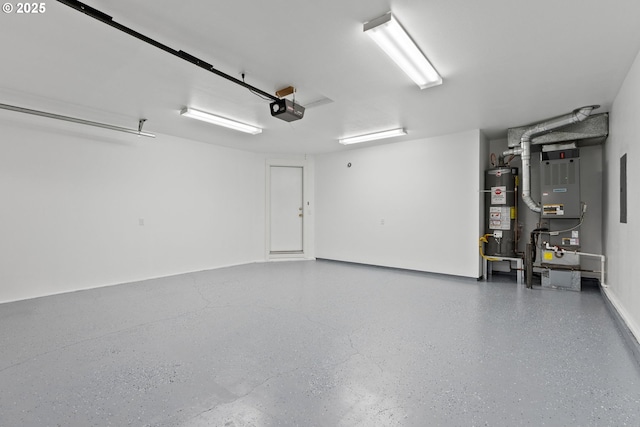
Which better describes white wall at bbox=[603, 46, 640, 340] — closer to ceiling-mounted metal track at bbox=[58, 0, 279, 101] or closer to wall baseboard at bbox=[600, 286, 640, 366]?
wall baseboard at bbox=[600, 286, 640, 366]

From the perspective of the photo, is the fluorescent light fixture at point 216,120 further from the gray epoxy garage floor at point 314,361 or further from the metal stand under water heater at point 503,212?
the metal stand under water heater at point 503,212

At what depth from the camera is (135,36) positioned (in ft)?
7.32

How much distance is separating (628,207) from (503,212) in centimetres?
207

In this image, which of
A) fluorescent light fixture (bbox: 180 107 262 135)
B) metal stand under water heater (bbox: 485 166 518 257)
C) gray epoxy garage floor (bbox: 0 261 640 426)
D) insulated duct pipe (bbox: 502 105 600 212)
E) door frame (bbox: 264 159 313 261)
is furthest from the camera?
door frame (bbox: 264 159 313 261)

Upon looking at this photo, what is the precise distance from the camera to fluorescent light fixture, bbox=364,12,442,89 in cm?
212

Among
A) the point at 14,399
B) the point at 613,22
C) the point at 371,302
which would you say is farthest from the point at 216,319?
the point at 613,22

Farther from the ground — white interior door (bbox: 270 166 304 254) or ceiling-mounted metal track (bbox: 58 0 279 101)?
ceiling-mounted metal track (bbox: 58 0 279 101)

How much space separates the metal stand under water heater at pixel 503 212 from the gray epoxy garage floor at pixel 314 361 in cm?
114

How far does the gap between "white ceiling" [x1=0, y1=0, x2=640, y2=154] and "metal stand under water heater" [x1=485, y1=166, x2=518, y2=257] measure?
3.21 ft

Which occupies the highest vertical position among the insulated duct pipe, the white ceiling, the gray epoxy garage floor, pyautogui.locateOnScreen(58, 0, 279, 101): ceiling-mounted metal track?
the white ceiling

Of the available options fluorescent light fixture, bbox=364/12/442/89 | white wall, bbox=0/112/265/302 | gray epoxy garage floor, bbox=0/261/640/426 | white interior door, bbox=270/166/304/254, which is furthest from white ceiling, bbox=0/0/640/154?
white interior door, bbox=270/166/304/254

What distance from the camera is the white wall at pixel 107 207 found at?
12.9 ft

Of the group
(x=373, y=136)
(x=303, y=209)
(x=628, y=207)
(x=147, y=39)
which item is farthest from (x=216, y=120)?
(x=628, y=207)

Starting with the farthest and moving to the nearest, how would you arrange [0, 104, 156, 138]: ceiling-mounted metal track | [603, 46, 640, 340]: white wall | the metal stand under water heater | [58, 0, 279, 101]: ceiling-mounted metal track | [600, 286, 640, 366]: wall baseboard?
1. the metal stand under water heater
2. [0, 104, 156, 138]: ceiling-mounted metal track
3. [603, 46, 640, 340]: white wall
4. [600, 286, 640, 366]: wall baseboard
5. [58, 0, 279, 101]: ceiling-mounted metal track
